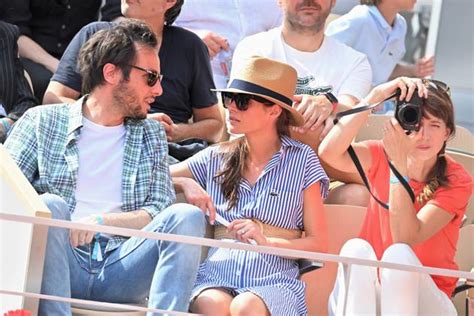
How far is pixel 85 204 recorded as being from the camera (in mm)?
4129

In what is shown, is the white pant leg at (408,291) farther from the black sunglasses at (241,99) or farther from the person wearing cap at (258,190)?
the black sunglasses at (241,99)

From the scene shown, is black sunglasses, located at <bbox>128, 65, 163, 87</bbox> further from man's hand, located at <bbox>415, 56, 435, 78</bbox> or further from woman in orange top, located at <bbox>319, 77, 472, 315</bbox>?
man's hand, located at <bbox>415, 56, 435, 78</bbox>

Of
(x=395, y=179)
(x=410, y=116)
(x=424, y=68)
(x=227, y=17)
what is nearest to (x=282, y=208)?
(x=395, y=179)

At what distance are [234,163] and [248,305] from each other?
1.87ft

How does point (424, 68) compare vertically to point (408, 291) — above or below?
above

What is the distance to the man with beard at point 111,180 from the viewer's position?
12.5 ft

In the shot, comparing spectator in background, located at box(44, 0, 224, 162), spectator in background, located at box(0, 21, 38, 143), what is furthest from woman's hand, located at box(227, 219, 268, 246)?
spectator in background, located at box(0, 21, 38, 143)

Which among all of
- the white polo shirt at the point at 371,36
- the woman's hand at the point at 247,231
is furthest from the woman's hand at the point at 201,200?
the white polo shirt at the point at 371,36

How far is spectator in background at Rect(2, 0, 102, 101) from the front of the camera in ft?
17.4

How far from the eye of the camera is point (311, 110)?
4.56m

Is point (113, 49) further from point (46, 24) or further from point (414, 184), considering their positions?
point (46, 24)

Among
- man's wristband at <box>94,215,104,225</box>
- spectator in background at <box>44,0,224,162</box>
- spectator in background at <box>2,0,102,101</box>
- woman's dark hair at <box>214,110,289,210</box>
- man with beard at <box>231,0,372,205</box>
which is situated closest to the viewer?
man's wristband at <box>94,215,104,225</box>

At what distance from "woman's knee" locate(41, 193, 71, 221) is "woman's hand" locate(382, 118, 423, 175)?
1023 mm

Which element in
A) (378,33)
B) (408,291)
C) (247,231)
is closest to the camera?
(408,291)
